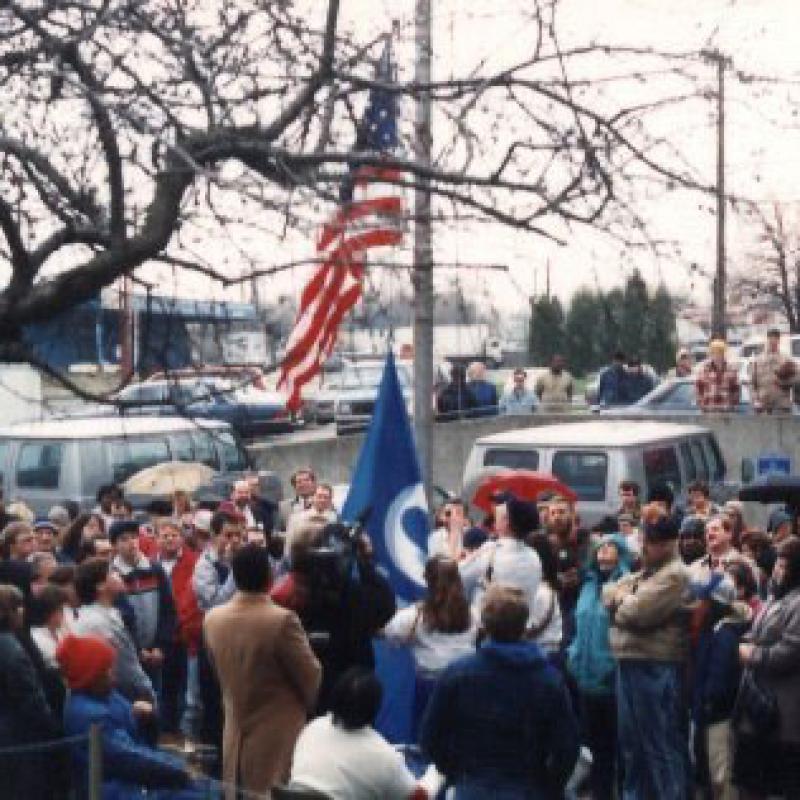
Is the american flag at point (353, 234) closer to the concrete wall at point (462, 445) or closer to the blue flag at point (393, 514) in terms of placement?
the blue flag at point (393, 514)

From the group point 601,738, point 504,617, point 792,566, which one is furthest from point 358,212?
point 601,738

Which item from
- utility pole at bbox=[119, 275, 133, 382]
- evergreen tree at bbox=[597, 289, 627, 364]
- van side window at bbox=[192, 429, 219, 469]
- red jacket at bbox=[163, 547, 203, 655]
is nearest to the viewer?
utility pole at bbox=[119, 275, 133, 382]

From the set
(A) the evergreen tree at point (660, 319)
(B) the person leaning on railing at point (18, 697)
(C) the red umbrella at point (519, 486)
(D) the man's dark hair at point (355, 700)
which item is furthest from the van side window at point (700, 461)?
(D) the man's dark hair at point (355, 700)

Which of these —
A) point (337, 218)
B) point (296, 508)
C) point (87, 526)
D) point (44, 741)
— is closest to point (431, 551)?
point (87, 526)

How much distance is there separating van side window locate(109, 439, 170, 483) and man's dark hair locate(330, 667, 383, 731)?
1297 centimetres

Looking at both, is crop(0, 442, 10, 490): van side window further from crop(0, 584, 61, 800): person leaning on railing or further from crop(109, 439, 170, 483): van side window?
crop(0, 584, 61, 800): person leaning on railing

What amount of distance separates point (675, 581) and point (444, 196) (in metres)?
3.19

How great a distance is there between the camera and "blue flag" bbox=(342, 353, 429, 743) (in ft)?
38.1

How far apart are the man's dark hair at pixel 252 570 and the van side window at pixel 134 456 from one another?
11.4m

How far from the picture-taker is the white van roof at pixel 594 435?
739 inches

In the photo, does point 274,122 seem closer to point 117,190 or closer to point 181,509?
point 117,190

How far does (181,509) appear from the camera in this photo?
16266 millimetres

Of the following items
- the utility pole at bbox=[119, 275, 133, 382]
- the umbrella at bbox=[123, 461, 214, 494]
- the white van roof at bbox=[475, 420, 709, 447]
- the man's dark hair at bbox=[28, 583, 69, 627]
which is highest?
the utility pole at bbox=[119, 275, 133, 382]

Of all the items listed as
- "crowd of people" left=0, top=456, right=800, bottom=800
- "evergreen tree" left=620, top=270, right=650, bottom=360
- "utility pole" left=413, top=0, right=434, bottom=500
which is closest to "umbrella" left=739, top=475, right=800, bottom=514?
"crowd of people" left=0, top=456, right=800, bottom=800
